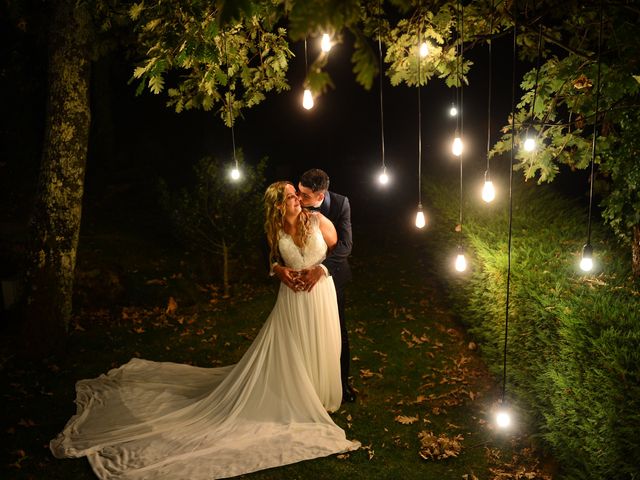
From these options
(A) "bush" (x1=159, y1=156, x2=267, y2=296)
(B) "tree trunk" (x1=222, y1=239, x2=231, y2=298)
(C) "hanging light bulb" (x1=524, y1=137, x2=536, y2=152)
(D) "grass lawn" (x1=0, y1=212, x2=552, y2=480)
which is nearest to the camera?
(D) "grass lawn" (x1=0, y1=212, x2=552, y2=480)

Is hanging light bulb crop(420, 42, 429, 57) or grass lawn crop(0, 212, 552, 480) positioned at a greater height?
hanging light bulb crop(420, 42, 429, 57)

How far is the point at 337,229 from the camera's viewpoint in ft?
20.0

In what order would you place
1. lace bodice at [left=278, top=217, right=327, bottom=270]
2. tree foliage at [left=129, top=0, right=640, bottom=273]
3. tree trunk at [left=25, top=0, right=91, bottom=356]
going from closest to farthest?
tree foliage at [left=129, top=0, right=640, bottom=273]
lace bodice at [left=278, top=217, right=327, bottom=270]
tree trunk at [left=25, top=0, right=91, bottom=356]

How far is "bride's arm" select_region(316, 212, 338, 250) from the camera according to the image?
589cm

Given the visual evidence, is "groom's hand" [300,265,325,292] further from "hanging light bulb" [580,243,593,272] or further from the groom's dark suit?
"hanging light bulb" [580,243,593,272]

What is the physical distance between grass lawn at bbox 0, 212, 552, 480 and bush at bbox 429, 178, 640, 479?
1.69 ft

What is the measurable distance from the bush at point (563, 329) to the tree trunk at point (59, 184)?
536 cm

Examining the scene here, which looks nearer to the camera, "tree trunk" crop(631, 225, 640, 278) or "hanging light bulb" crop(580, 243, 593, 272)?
"hanging light bulb" crop(580, 243, 593, 272)

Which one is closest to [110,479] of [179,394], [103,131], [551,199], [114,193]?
[179,394]

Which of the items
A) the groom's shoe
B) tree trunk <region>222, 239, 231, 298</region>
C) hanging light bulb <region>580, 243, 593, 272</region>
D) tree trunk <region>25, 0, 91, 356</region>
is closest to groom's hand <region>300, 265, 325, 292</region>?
the groom's shoe

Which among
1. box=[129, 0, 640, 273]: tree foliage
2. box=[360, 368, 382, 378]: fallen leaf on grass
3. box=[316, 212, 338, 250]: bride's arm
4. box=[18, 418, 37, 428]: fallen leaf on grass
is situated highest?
box=[129, 0, 640, 273]: tree foliage

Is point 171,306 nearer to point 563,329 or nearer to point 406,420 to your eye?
point 406,420

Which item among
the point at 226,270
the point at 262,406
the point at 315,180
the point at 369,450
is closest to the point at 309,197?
the point at 315,180

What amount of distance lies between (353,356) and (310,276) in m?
2.41
